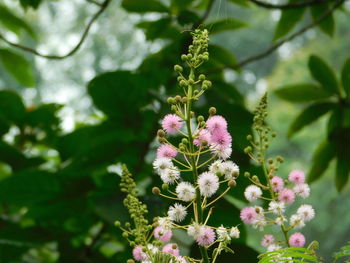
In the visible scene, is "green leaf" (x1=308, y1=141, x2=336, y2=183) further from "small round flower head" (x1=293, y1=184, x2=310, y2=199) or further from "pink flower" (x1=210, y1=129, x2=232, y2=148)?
"pink flower" (x1=210, y1=129, x2=232, y2=148)

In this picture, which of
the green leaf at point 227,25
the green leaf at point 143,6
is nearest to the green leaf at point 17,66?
the green leaf at point 143,6

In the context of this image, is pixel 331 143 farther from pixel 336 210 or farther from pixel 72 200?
pixel 336 210

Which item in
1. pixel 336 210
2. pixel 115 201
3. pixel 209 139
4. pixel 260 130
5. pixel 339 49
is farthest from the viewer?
pixel 339 49

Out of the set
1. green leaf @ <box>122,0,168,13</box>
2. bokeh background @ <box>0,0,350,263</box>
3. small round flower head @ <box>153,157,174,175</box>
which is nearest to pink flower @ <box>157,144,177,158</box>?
small round flower head @ <box>153,157,174,175</box>

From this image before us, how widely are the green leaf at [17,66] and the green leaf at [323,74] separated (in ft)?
2.30

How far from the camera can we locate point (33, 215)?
3.44 feet

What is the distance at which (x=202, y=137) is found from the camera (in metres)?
0.44

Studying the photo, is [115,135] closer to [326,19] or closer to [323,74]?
[323,74]

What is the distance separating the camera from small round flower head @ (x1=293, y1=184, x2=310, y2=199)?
0.55 meters

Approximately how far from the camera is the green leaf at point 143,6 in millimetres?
1130

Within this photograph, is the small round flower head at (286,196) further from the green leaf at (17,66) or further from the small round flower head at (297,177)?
the green leaf at (17,66)

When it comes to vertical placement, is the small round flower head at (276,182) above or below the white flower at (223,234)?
above

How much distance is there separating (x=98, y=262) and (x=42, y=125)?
39 centimetres

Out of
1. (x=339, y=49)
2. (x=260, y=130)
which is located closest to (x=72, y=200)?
(x=260, y=130)
